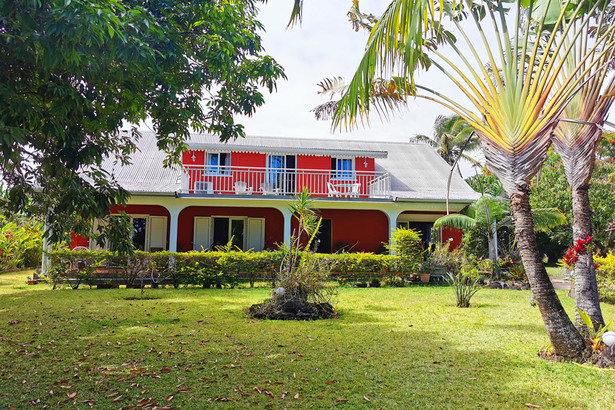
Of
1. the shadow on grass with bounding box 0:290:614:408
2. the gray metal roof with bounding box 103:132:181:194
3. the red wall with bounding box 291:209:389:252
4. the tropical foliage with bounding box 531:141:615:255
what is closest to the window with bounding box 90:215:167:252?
the gray metal roof with bounding box 103:132:181:194

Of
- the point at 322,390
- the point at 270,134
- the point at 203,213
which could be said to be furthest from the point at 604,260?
the point at 270,134

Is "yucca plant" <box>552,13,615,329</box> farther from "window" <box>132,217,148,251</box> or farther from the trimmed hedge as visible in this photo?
"window" <box>132,217,148,251</box>

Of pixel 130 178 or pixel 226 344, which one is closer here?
pixel 226 344

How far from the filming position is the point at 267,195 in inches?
611

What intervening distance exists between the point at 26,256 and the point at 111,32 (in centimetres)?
1834

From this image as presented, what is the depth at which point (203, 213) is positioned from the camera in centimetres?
1778

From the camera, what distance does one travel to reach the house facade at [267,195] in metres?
15.7

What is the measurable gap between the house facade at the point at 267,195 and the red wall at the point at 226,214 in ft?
0.13

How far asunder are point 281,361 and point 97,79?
154 inches

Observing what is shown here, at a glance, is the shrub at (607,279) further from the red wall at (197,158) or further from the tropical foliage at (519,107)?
the red wall at (197,158)

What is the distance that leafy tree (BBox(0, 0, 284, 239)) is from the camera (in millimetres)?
3498

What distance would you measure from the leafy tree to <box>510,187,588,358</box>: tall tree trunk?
158 inches

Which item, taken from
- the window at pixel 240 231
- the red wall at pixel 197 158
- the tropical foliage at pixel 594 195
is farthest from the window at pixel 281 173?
the tropical foliage at pixel 594 195

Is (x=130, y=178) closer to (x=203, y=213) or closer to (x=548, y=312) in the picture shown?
(x=203, y=213)
